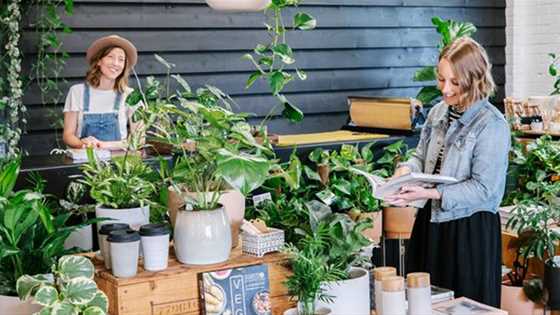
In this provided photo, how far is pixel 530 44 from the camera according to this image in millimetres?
7613

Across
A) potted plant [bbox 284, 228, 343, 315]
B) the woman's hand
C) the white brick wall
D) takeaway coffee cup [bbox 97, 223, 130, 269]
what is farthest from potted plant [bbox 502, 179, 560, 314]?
the white brick wall

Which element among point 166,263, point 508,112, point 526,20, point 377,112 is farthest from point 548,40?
point 166,263

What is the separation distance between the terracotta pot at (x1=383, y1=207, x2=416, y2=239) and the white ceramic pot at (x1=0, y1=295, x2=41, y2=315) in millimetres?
2778

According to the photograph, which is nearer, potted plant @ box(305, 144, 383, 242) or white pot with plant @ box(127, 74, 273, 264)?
white pot with plant @ box(127, 74, 273, 264)

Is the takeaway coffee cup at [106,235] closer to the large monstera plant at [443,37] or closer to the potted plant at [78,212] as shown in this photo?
the potted plant at [78,212]

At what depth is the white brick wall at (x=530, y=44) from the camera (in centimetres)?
739

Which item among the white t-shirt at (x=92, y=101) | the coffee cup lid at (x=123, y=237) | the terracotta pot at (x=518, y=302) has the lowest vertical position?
the terracotta pot at (x=518, y=302)

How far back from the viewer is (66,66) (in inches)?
225

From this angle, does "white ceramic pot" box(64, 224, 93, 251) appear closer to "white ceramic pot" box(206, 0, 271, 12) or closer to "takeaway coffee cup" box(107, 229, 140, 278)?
A: "takeaway coffee cup" box(107, 229, 140, 278)

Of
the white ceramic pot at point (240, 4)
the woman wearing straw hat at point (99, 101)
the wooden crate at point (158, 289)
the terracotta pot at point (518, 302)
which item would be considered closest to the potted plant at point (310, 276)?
the wooden crate at point (158, 289)

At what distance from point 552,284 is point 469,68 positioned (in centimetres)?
122

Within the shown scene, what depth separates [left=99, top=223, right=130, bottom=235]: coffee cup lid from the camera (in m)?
2.41

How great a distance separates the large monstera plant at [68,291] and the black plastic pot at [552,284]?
7.97 feet

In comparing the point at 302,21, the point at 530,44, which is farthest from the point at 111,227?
the point at 530,44
